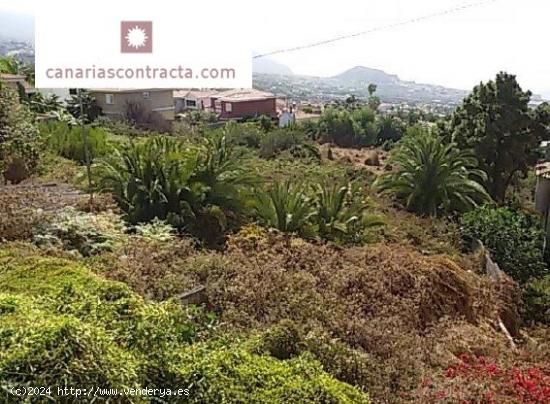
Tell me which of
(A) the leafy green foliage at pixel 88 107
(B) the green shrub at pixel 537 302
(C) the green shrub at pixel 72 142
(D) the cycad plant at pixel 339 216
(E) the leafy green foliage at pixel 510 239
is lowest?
(B) the green shrub at pixel 537 302

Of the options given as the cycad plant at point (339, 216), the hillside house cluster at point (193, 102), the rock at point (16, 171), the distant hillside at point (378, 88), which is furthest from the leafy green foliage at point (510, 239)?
the distant hillside at point (378, 88)

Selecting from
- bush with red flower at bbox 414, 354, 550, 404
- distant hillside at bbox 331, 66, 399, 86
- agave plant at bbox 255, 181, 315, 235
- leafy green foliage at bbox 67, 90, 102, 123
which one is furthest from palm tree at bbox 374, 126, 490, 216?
distant hillside at bbox 331, 66, 399, 86

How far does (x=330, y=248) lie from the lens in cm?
653

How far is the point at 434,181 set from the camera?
40.3 feet

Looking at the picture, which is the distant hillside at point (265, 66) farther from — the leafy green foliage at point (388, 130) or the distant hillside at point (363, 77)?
the distant hillside at point (363, 77)

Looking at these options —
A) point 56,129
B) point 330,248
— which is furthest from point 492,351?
point 56,129

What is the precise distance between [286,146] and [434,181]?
38.6 ft

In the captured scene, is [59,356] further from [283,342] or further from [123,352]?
[283,342]

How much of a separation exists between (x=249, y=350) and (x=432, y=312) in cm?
266

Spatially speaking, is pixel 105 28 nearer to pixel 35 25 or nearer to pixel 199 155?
pixel 35 25

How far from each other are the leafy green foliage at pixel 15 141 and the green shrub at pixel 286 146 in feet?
41.0

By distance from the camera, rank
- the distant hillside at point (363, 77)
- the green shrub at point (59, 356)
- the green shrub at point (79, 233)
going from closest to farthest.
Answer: the green shrub at point (59, 356) → the green shrub at point (79, 233) → the distant hillside at point (363, 77)

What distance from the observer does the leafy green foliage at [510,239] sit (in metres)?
9.53

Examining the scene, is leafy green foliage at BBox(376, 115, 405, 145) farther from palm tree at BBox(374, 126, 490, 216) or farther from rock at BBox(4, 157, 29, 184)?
rock at BBox(4, 157, 29, 184)
